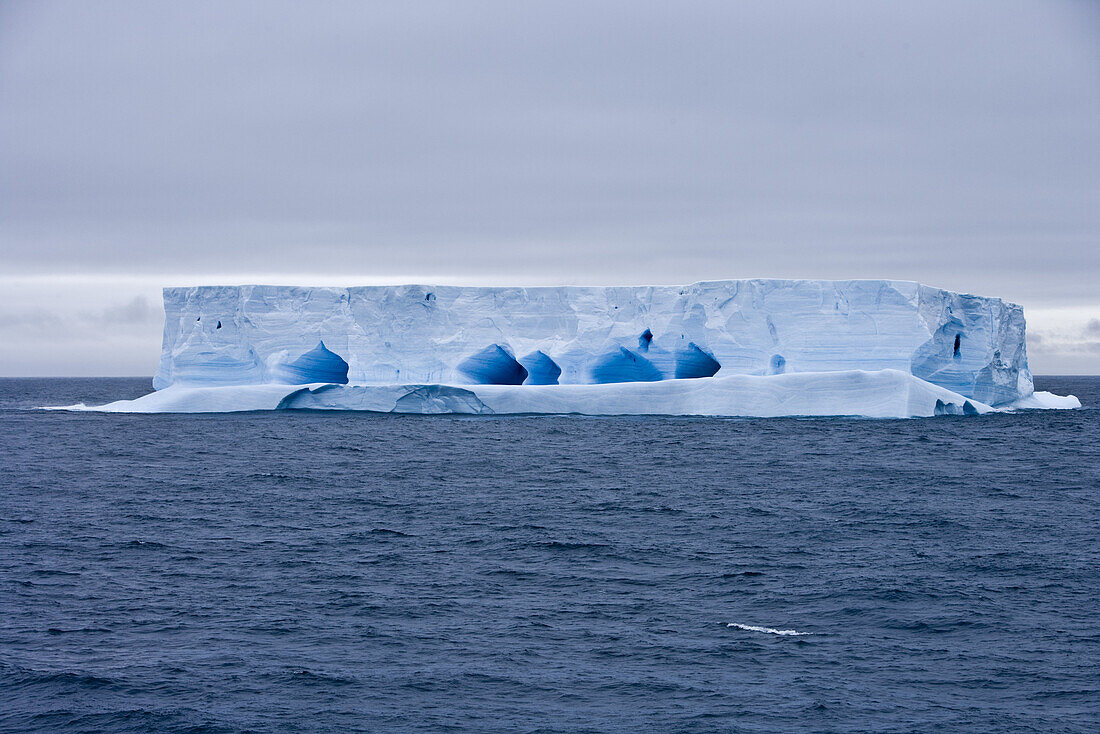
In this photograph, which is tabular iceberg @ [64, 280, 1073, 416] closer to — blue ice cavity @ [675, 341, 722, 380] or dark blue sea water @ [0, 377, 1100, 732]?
blue ice cavity @ [675, 341, 722, 380]

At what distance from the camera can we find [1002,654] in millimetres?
6496

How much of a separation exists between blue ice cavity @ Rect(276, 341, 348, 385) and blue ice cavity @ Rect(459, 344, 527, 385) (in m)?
2.96

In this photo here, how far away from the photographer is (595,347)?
2286cm

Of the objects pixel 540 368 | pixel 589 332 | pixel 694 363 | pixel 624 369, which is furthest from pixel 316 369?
pixel 694 363

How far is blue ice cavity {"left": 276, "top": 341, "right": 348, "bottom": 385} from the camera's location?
2402cm

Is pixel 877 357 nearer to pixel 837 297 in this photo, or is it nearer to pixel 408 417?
pixel 837 297

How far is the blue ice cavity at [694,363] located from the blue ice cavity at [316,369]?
24.7 ft

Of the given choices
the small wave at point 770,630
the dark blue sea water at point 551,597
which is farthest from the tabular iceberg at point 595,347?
the small wave at point 770,630

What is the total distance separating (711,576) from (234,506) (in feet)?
19.9

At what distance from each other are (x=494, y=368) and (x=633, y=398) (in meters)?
4.60

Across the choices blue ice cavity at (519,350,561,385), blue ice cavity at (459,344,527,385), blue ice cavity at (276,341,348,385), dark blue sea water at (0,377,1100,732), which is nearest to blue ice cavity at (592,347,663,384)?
blue ice cavity at (519,350,561,385)

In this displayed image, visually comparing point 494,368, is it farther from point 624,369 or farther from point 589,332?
point 589,332

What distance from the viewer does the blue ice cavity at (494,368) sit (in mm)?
23891

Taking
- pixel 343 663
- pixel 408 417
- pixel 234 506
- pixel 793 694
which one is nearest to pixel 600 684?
pixel 793 694
